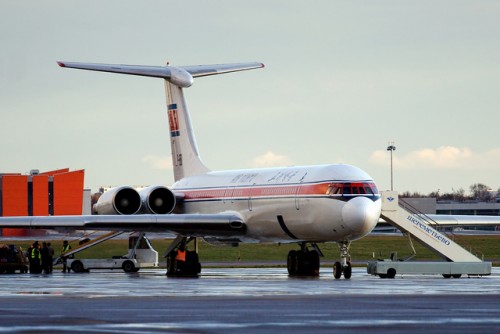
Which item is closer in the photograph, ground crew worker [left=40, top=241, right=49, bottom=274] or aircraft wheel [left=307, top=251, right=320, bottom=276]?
aircraft wheel [left=307, top=251, right=320, bottom=276]

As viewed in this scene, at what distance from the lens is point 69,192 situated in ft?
457

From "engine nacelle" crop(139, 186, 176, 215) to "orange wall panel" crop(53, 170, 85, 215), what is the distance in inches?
3569

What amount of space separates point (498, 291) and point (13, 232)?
297 feet

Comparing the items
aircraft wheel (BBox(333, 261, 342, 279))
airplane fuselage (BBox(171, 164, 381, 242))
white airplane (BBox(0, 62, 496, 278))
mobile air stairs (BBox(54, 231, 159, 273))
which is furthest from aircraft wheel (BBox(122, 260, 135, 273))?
aircraft wheel (BBox(333, 261, 342, 279))

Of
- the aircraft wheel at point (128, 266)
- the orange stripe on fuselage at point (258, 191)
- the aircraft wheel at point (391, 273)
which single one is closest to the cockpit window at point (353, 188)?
the orange stripe on fuselage at point (258, 191)

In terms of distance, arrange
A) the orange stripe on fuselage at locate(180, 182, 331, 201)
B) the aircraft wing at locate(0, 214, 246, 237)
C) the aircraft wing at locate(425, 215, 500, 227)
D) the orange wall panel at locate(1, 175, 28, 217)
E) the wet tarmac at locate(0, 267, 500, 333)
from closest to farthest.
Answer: the wet tarmac at locate(0, 267, 500, 333) < the orange stripe on fuselage at locate(180, 182, 331, 201) < the aircraft wing at locate(0, 214, 246, 237) < the aircraft wing at locate(425, 215, 500, 227) < the orange wall panel at locate(1, 175, 28, 217)

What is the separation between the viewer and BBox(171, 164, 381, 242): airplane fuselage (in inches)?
1503

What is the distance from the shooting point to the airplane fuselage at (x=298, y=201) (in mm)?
38188

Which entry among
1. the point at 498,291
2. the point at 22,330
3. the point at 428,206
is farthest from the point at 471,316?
the point at 428,206

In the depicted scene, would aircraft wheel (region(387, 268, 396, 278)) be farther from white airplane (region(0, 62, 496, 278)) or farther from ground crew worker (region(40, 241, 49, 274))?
ground crew worker (region(40, 241, 49, 274))

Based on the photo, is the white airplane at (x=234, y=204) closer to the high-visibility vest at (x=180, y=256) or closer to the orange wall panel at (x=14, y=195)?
the high-visibility vest at (x=180, y=256)

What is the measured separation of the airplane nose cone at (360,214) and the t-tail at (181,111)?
13.3 metres

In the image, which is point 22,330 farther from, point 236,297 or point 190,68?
point 190,68

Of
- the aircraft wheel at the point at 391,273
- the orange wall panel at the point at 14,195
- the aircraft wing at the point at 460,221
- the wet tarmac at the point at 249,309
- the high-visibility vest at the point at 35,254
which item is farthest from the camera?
the orange wall panel at the point at 14,195
